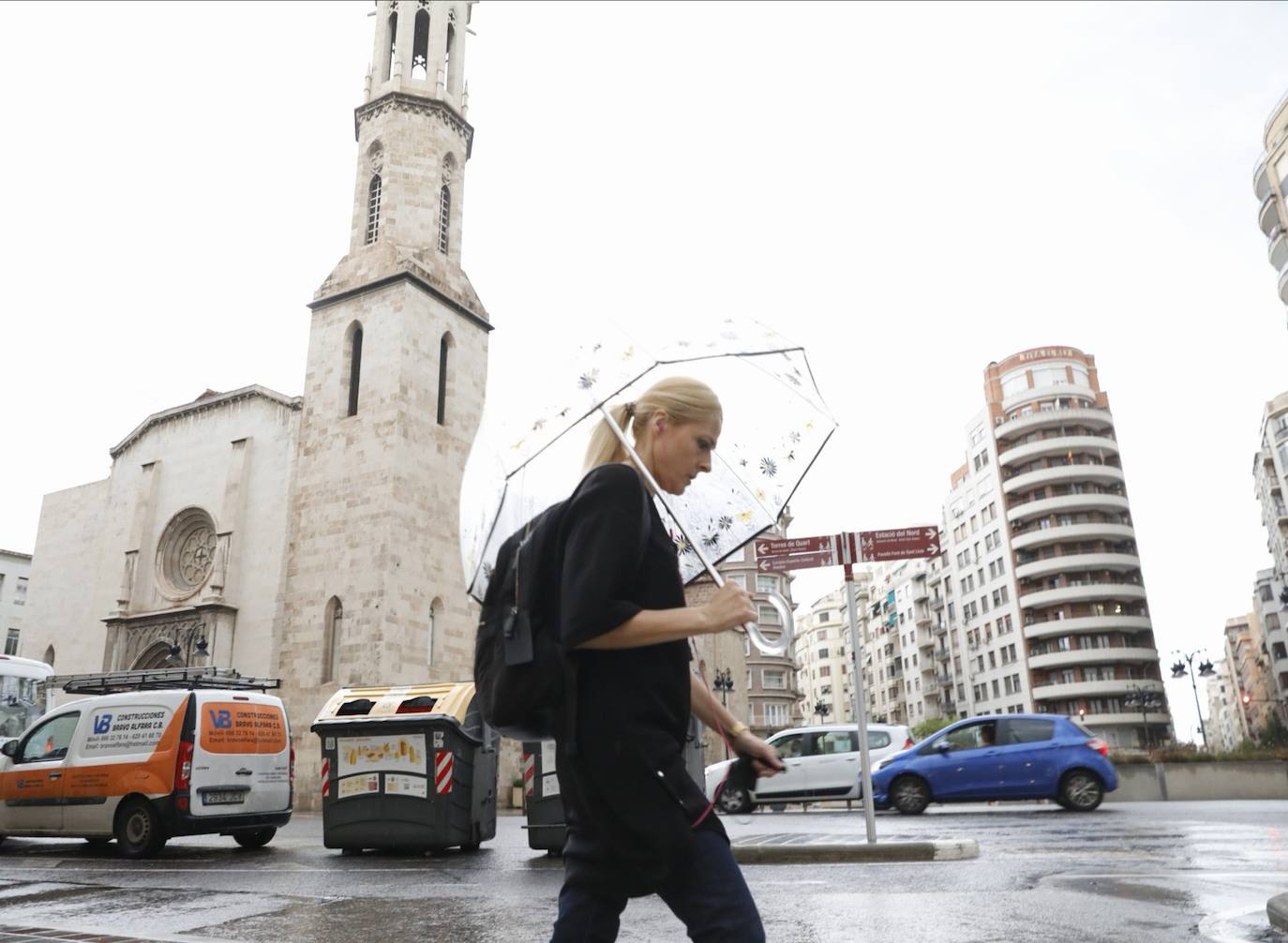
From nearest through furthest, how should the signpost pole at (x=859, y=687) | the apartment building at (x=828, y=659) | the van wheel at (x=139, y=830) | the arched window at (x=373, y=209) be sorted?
the signpost pole at (x=859, y=687) → the van wheel at (x=139, y=830) → the arched window at (x=373, y=209) → the apartment building at (x=828, y=659)

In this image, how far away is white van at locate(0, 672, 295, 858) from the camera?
11.0 meters

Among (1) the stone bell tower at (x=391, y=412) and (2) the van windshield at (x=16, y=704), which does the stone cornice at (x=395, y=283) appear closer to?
(1) the stone bell tower at (x=391, y=412)

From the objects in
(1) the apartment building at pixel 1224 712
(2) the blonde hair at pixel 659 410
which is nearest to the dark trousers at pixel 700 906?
(2) the blonde hair at pixel 659 410

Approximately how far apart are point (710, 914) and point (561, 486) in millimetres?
1448

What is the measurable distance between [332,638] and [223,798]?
1588 centimetres

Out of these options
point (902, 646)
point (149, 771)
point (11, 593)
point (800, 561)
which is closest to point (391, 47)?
point (149, 771)

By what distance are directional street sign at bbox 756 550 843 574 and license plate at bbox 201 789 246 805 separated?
23.0 ft

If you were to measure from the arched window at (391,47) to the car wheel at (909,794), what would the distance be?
28989 millimetres

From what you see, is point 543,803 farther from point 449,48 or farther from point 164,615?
point 449,48

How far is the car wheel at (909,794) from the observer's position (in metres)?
15.6

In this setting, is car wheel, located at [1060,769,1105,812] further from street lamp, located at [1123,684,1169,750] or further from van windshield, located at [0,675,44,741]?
street lamp, located at [1123,684,1169,750]

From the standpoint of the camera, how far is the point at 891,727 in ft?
60.5

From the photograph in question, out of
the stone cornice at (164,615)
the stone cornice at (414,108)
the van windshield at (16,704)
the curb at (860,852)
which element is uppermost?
the stone cornice at (414,108)

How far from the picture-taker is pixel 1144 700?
61656mm
